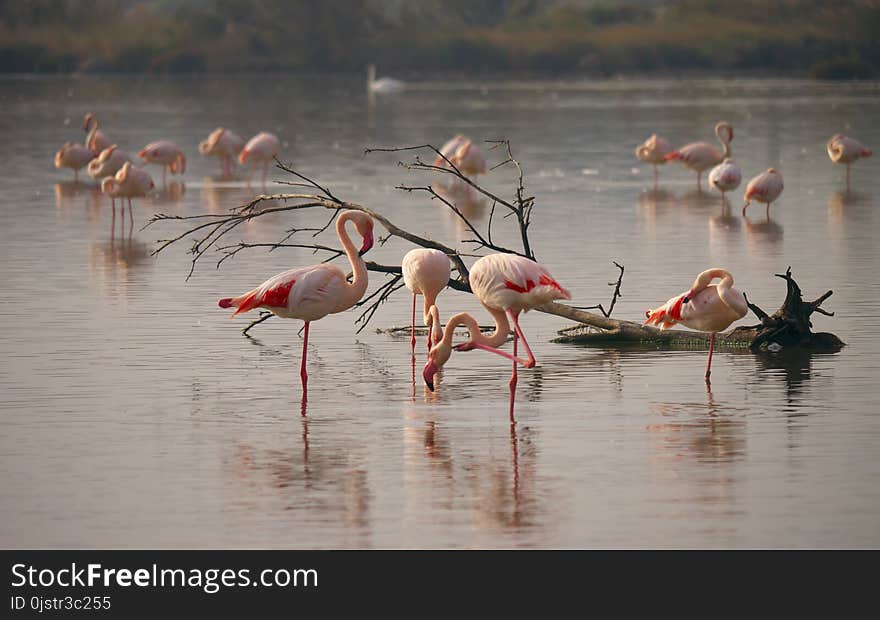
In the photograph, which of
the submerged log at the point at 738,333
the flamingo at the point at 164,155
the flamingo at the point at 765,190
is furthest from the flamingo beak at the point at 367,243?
the flamingo at the point at 164,155

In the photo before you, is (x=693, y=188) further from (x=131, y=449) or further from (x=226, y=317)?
(x=131, y=449)

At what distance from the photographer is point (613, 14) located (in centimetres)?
11000

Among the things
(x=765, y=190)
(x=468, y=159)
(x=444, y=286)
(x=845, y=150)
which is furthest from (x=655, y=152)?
(x=444, y=286)

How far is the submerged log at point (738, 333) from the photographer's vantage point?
12.3m

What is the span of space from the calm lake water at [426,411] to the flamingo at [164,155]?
571 cm

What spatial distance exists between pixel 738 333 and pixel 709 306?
4.40ft

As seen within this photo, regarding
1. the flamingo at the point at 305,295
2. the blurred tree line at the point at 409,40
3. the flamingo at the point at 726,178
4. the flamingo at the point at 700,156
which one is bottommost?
the flamingo at the point at 305,295

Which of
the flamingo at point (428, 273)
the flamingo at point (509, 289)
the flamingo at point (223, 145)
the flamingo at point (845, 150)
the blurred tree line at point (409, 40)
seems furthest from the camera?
the blurred tree line at point (409, 40)

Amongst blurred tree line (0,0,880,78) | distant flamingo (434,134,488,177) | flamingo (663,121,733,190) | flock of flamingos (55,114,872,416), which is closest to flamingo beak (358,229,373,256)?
flock of flamingos (55,114,872,416)

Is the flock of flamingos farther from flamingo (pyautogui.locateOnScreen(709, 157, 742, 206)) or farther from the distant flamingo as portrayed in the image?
the distant flamingo

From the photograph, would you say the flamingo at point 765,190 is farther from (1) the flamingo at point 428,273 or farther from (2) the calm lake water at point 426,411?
(1) the flamingo at point 428,273

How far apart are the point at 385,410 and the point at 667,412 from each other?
5.19 ft

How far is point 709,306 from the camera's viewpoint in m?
11.3
